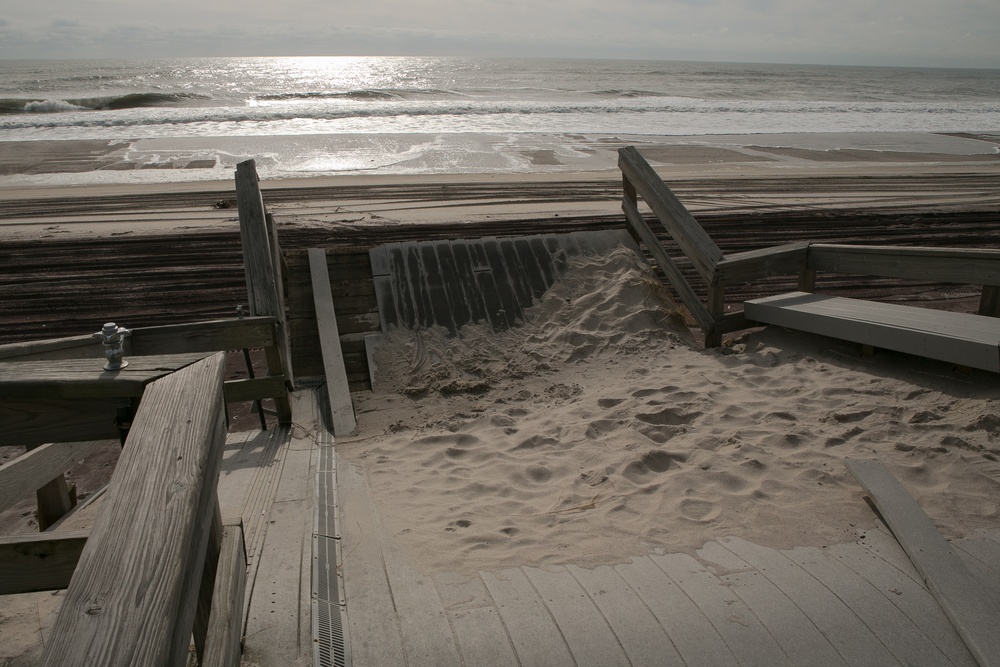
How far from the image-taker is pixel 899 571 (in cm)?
266

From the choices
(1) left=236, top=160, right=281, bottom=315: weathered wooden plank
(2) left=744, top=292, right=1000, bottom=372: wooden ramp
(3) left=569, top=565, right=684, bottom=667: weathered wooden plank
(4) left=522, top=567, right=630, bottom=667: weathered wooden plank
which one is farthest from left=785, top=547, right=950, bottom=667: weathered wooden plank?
(1) left=236, top=160, right=281, bottom=315: weathered wooden plank

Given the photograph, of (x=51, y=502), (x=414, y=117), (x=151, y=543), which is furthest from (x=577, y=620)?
(x=414, y=117)

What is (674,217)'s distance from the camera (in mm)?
6078

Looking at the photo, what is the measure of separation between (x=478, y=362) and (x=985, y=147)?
23077mm

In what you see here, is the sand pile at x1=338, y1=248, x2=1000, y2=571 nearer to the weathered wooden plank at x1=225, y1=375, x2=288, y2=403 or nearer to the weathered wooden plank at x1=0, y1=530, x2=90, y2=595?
the weathered wooden plank at x1=225, y1=375, x2=288, y2=403

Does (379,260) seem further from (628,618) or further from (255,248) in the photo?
(628,618)

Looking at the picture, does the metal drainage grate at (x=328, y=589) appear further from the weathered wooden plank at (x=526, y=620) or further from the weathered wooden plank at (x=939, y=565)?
the weathered wooden plank at (x=939, y=565)

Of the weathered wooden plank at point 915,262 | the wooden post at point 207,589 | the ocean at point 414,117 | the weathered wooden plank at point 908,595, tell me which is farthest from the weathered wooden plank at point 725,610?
the ocean at point 414,117

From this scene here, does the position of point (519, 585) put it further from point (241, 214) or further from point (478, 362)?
point (241, 214)

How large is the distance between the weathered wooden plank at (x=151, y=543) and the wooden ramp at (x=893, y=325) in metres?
3.96

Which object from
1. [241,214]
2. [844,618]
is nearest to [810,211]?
[241,214]

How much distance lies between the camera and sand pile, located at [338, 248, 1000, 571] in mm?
3066

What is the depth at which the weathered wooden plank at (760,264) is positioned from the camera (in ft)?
18.7

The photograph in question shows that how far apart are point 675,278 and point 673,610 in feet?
13.3
